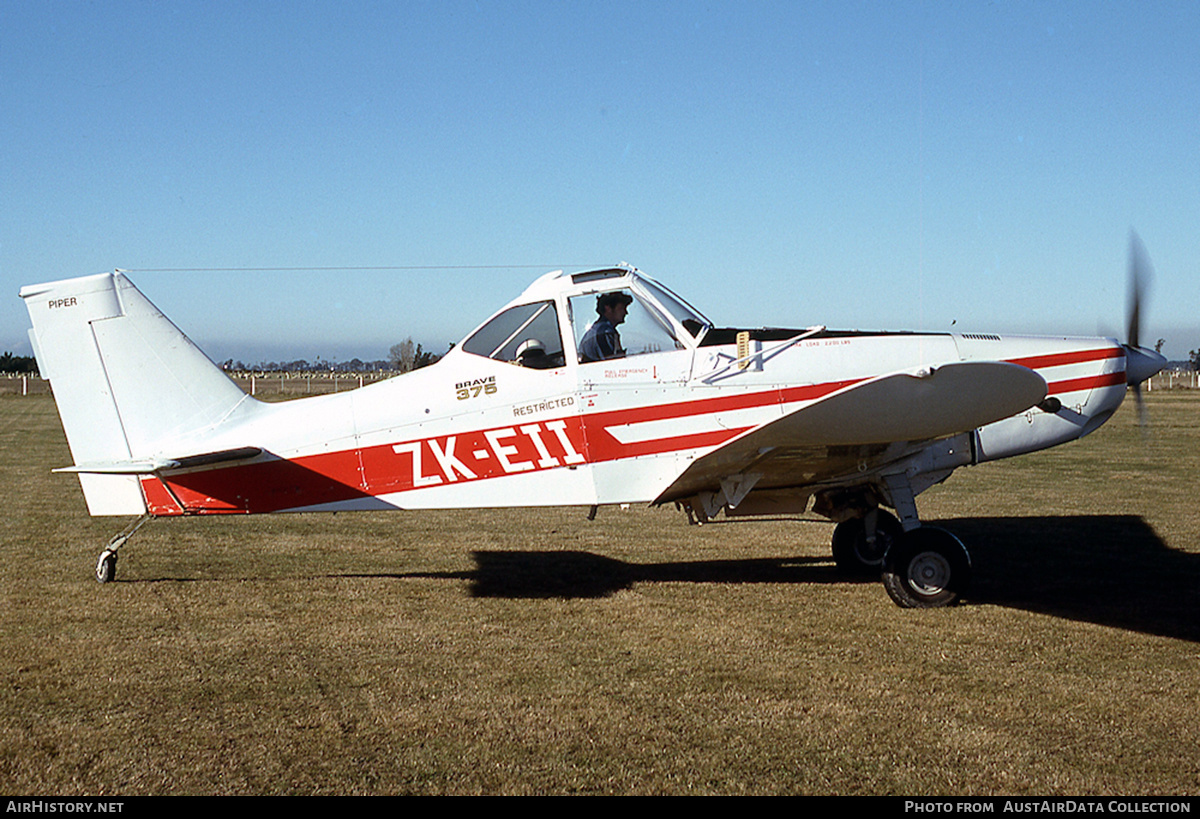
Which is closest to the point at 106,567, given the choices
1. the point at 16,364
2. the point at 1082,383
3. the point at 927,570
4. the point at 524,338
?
the point at 524,338

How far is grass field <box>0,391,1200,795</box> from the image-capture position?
424 centimetres

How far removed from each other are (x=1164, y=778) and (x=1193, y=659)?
2082 millimetres

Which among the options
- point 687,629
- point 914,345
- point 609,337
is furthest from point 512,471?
point 914,345

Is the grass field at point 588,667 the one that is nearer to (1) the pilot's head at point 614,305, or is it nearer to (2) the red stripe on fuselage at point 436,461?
(2) the red stripe on fuselage at point 436,461

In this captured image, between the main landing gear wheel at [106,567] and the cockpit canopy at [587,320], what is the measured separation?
3862 mm

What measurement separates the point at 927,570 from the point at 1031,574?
1881 mm

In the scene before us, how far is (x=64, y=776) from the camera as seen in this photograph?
13.6 ft

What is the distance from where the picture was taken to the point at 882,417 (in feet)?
20.2

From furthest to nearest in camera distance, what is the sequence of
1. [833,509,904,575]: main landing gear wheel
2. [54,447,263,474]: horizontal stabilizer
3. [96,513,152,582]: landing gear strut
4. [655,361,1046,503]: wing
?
[833,509,904,575]: main landing gear wheel → [96,513,152,582]: landing gear strut → [54,447,263,474]: horizontal stabilizer → [655,361,1046,503]: wing

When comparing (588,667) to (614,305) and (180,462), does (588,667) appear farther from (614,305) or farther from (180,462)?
(180,462)

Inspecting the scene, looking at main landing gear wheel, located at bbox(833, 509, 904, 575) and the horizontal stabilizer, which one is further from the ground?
the horizontal stabilizer

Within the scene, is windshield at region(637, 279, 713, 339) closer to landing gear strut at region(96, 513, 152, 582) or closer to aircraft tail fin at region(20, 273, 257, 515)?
aircraft tail fin at region(20, 273, 257, 515)

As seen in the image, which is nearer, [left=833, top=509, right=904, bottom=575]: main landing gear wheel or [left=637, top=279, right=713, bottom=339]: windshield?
[left=637, top=279, right=713, bottom=339]: windshield

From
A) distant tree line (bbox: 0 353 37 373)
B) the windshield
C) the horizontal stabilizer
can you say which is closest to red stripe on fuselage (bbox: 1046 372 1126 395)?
the windshield
